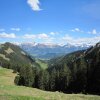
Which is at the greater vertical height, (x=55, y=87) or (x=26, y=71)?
(x=26, y=71)

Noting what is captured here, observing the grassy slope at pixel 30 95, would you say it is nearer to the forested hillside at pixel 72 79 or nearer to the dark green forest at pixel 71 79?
the dark green forest at pixel 71 79

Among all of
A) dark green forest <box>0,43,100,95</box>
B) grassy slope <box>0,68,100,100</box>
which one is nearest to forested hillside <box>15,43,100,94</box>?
dark green forest <box>0,43,100,95</box>

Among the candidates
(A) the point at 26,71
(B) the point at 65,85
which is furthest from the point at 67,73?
(A) the point at 26,71

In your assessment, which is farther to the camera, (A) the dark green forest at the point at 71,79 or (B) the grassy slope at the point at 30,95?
(A) the dark green forest at the point at 71,79

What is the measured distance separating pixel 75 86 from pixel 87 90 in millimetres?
7831

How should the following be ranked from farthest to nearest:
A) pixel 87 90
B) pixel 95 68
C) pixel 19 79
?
1. pixel 19 79
2. pixel 95 68
3. pixel 87 90

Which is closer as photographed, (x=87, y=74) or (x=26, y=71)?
(x=87, y=74)

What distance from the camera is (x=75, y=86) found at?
407 ft

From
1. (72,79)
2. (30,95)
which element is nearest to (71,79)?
(72,79)

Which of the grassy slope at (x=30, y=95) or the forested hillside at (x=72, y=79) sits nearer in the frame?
the grassy slope at (x=30, y=95)

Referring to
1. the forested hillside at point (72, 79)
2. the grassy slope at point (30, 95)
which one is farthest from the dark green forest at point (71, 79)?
the grassy slope at point (30, 95)

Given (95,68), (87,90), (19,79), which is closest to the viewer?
(87,90)

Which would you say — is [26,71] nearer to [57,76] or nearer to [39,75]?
[39,75]

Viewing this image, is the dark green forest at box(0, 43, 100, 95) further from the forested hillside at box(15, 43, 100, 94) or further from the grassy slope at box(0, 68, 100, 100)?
the grassy slope at box(0, 68, 100, 100)
